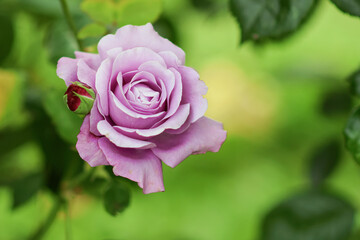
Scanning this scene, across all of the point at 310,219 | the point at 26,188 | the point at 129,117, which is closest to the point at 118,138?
the point at 129,117

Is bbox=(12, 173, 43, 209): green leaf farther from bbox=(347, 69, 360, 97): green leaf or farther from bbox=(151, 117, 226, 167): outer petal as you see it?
bbox=(347, 69, 360, 97): green leaf

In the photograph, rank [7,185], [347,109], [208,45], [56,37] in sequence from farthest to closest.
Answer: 1. [208,45]
2. [347,109]
3. [7,185]
4. [56,37]

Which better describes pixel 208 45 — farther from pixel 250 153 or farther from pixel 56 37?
pixel 56 37

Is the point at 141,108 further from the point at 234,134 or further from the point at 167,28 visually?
the point at 234,134

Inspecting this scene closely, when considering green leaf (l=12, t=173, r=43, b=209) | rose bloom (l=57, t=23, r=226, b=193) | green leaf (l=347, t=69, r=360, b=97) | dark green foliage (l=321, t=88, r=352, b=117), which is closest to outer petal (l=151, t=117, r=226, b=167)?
rose bloom (l=57, t=23, r=226, b=193)

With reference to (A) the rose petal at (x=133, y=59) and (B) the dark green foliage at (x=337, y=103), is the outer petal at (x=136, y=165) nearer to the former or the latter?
(A) the rose petal at (x=133, y=59)

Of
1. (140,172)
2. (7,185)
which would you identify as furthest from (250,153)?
(140,172)

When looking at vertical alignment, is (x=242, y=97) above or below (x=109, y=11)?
below
